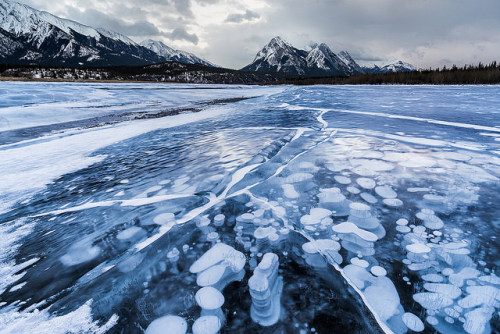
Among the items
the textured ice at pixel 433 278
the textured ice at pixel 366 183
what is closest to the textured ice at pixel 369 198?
the textured ice at pixel 366 183

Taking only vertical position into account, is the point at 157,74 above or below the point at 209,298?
above

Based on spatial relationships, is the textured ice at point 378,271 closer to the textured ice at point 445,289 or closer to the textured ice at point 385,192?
the textured ice at point 445,289

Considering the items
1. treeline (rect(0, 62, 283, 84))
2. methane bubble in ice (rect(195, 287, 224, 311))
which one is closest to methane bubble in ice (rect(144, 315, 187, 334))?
methane bubble in ice (rect(195, 287, 224, 311))

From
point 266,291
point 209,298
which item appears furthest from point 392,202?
point 209,298

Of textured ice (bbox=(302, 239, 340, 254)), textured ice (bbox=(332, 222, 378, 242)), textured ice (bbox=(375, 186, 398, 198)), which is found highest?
textured ice (bbox=(375, 186, 398, 198))

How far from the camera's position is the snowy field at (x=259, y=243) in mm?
1023

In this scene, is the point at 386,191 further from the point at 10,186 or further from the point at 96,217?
the point at 10,186

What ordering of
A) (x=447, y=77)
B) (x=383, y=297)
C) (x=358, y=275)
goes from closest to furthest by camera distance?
(x=383, y=297) → (x=358, y=275) → (x=447, y=77)

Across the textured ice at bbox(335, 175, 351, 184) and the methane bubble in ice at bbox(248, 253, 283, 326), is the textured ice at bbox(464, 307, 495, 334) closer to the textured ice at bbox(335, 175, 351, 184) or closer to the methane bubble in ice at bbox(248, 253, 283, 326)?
the methane bubble in ice at bbox(248, 253, 283, 326)

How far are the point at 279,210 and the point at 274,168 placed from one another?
0.90 meters

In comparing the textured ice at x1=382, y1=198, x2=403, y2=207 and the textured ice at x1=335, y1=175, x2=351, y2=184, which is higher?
the textured ice at x1=335, y1=175, x2=351, y2=184

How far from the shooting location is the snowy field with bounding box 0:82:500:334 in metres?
1.02

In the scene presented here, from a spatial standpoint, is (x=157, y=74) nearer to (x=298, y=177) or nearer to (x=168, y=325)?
(x=298, y=177)

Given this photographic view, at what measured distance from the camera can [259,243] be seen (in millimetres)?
1475
